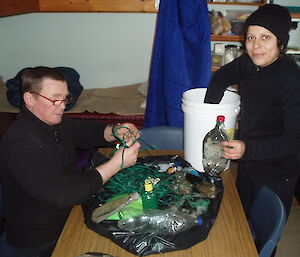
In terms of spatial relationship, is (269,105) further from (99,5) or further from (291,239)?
(99,5)

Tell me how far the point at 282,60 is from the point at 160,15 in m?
0.86

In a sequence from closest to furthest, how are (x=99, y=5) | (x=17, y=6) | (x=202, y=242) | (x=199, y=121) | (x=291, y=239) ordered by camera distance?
(x=202, y=242) → (x=199, y=121) → (x=291, y=239) → (x=17, y=6) → (x=99, y=5)

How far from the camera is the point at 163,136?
1.82m

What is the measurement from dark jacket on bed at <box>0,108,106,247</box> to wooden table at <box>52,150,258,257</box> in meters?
0.10

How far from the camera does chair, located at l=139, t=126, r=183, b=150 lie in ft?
5.93

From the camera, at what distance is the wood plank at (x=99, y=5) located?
108 inches

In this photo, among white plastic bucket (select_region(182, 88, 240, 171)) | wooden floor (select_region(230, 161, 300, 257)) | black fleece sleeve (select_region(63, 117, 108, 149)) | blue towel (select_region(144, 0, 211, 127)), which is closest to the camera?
white plastic bucket (select_region(182, 88, 240, 171))

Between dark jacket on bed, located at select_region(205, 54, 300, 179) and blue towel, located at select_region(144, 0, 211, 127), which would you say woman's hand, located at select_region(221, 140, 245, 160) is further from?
blue towel, located at select_region(144, 0, 211, 127)

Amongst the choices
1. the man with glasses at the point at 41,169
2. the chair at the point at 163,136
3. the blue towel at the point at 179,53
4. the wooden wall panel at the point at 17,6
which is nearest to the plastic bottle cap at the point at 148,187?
the man with glasses at the point at 41,169

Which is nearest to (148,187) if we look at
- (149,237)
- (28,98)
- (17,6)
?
(149,237)

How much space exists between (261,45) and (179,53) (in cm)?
68

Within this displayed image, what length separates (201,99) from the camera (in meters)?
1.64

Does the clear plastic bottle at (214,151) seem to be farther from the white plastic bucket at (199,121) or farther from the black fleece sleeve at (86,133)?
the black fleece sleeve at (86,133)

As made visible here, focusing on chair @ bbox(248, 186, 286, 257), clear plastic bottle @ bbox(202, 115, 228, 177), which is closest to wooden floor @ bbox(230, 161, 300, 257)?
chair @ bbox(248, 186, 286, 257)
